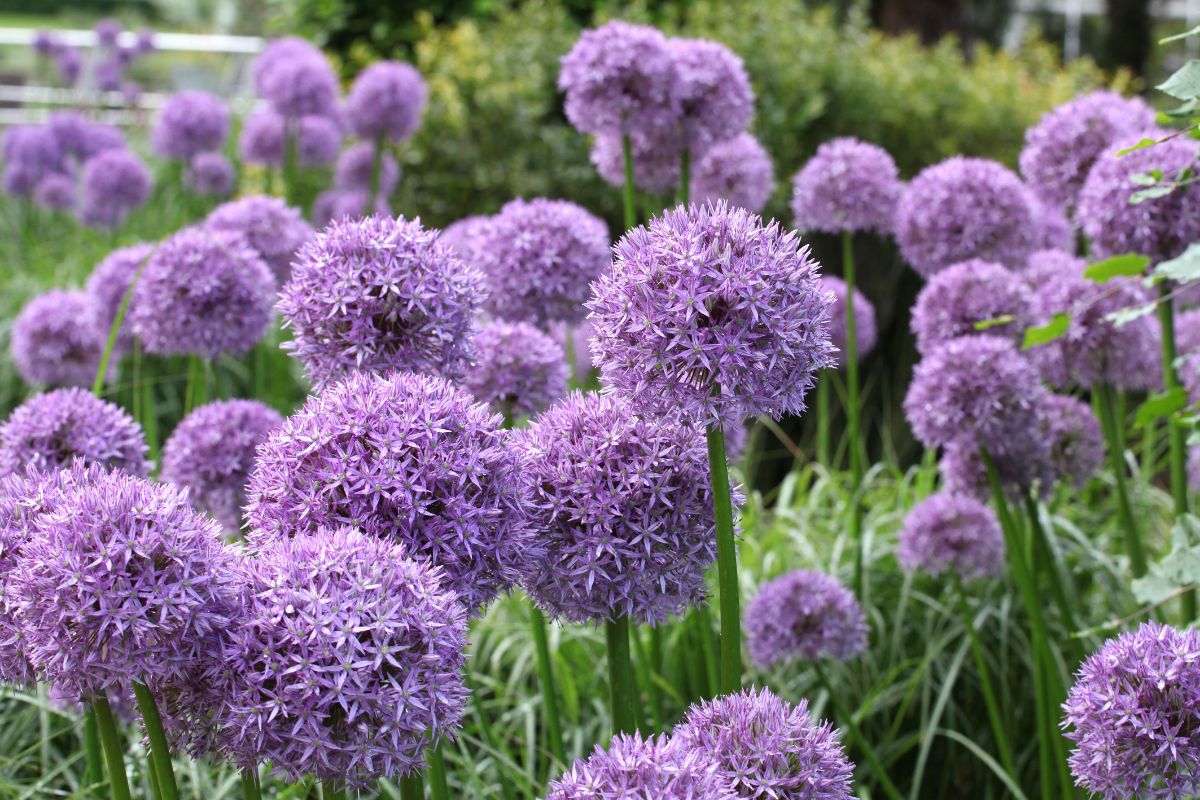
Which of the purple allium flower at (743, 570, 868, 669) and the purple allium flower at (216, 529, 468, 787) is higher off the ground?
the purple allium flower at (216, 529, 468, 787)

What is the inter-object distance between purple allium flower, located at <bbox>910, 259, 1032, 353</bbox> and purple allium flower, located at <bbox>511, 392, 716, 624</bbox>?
157 centimetres

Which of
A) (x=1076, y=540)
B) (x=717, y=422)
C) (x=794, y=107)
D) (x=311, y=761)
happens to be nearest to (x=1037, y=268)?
(x=1076, y=540)

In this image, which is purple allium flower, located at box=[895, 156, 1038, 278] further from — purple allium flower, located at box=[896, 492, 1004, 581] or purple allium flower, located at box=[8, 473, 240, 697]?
purple allium flower, located at box=[8, 473, 240, 697]

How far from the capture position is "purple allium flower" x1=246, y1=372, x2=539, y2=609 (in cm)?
178

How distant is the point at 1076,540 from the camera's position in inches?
187

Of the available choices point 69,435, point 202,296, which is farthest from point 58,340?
point 69,435

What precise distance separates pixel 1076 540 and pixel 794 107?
4095 millimetres

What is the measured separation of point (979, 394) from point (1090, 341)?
48 cm

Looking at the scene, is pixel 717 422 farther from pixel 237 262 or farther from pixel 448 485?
pixel 237 262

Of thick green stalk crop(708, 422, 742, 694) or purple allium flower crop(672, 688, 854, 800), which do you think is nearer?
purple allium flower crop(672, 688, 854, 800)

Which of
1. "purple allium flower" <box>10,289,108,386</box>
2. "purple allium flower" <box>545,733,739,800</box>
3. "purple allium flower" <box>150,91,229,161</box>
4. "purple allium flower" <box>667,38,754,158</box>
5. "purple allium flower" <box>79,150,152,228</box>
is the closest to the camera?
"purple allium flower" <box>545,733,739,800</box>

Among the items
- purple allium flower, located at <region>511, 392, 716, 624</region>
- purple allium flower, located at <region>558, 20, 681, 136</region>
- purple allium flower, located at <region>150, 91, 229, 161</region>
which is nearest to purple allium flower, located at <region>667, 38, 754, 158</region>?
purple allium flower, located at <region>558, 20, 681, 136</region>

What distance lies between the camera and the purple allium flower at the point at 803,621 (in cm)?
316

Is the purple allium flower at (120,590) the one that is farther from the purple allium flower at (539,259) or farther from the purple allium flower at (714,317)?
the purple allium flower at (539,259)
